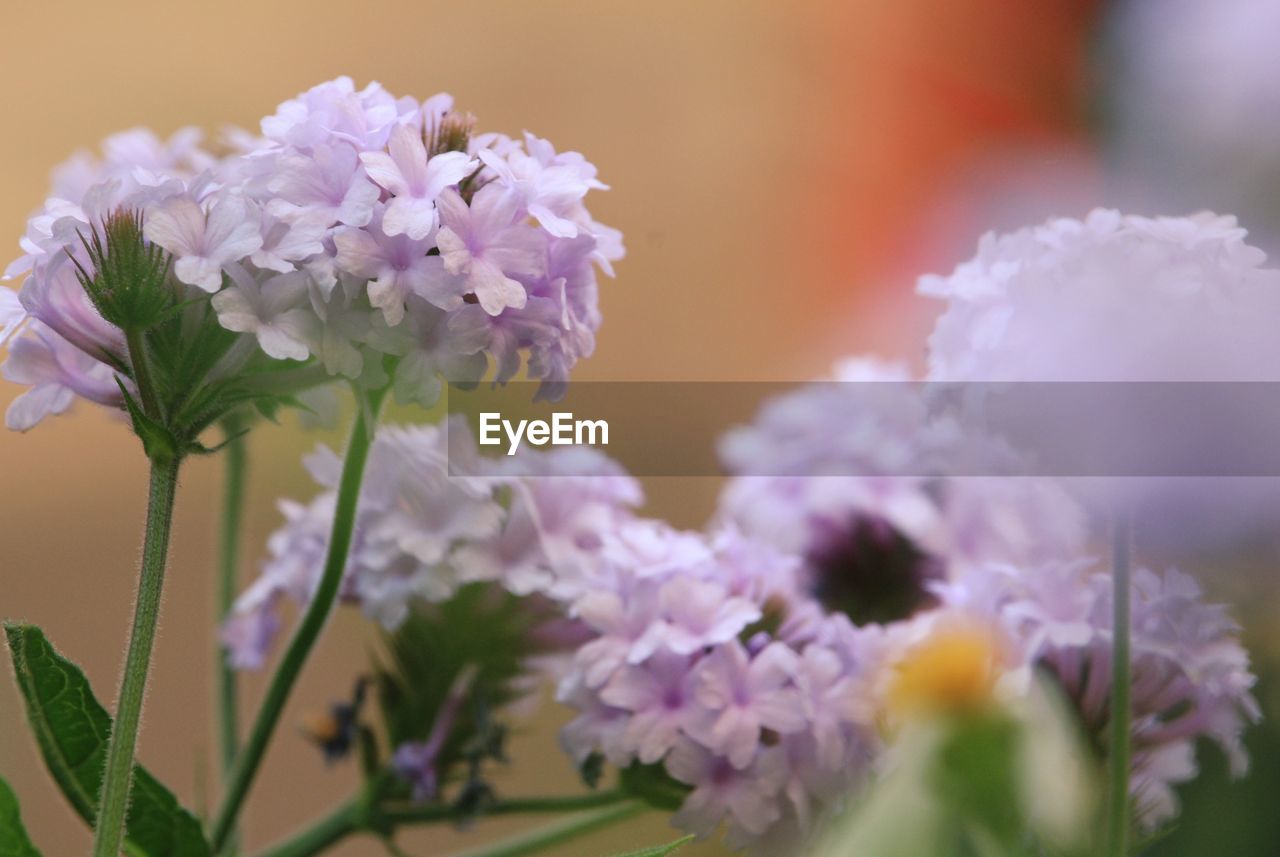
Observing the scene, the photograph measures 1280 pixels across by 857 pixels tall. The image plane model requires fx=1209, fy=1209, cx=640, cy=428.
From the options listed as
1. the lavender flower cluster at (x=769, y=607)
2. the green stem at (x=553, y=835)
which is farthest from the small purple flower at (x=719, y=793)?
the green stem at (x=553, y=835)

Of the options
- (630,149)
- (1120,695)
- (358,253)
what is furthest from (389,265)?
(630,149)

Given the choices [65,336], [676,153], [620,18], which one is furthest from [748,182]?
[65,336]

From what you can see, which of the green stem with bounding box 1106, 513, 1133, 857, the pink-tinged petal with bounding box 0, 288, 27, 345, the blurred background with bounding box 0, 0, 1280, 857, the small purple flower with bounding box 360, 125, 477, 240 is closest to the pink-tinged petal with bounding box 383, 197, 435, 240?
the small purple flower with bounding box 360, 125, 477, 240

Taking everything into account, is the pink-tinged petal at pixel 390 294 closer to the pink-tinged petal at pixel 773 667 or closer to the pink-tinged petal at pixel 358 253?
the pink-tinged petal at pixel 358 253

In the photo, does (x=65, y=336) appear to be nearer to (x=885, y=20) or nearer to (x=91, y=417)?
(x=91, y=417)

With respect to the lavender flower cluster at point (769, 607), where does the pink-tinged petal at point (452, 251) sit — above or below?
above
